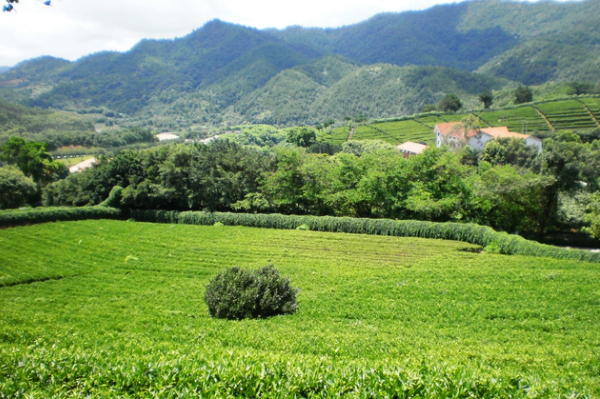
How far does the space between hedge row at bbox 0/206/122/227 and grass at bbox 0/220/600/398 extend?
8.88 feet

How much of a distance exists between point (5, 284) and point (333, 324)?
19.2 metres

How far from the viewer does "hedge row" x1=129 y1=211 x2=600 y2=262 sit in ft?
80.9

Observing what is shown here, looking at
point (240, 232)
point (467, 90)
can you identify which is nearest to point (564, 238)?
point (240, 232)

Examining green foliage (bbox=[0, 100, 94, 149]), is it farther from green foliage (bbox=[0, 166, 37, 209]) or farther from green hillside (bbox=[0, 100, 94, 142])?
green foliage (bbox=[0, 166, 37, 209])

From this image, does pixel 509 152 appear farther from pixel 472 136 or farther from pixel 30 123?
pixel 30 123

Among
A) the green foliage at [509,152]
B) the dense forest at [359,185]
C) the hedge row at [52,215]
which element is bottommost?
the hedge row at [52,215]

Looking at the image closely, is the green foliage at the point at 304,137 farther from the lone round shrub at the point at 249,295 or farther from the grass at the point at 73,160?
the lone round shrub at the point at 249,295

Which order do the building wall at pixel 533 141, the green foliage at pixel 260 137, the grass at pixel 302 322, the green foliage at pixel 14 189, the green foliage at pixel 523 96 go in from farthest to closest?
the green foliage at pixel 260 137
the green foliage at pixel 523 96
the building wall at pixel 533 141
the green foliage at pixel 14 189
the grass at pixel 302 322

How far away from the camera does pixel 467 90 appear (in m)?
148

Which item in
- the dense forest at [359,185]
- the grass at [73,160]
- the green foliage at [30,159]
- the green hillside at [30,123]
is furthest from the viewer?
the green hillside at [30,123]

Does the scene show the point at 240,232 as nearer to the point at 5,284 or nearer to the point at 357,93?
the point at 5,284

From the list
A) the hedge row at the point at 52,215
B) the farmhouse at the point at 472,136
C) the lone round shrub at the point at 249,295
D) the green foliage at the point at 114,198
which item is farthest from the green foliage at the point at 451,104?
the lone round shrub at the point at 249,295

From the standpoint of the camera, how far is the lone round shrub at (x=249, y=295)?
14.5m

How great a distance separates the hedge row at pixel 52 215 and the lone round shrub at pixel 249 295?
29301 mm
